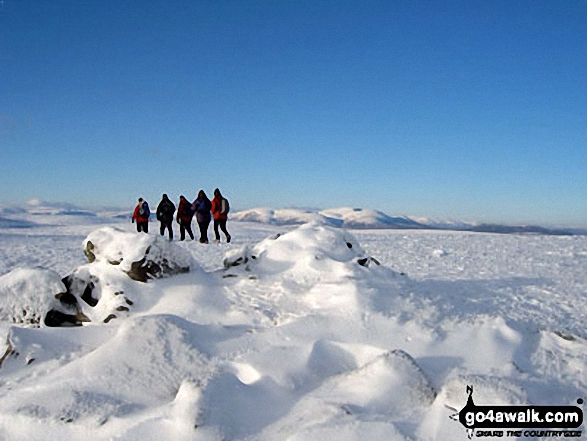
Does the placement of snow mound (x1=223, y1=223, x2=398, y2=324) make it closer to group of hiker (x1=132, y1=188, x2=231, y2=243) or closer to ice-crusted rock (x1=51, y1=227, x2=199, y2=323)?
ice-crusted rock (x1=51, y1=227, x2=199, y2=323)

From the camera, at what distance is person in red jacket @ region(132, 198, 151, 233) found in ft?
52.4

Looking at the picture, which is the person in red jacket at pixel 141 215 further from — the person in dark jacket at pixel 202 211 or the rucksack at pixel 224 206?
the rucksack at pixel 224 206

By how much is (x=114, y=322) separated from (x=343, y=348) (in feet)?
8.81

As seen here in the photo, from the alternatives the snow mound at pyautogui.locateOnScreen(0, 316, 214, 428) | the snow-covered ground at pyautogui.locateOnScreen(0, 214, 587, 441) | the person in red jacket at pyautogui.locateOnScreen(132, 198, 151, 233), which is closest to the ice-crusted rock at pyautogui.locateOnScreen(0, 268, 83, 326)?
the snow-covered ground at pyautogui.locateOnScreen(0, 214, 587, 441)

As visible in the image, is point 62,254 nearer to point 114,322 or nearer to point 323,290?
point 114,322

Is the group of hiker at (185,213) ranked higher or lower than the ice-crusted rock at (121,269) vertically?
higher

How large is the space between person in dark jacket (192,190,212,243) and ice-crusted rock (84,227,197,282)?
366 inches

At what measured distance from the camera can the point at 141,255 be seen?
572 cm

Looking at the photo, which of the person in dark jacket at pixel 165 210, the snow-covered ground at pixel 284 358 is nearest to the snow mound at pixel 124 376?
the snow-covered ground at pixel 284 358

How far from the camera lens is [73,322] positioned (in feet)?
18.0

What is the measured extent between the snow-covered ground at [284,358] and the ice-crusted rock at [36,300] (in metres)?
0.06

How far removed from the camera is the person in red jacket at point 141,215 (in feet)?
52.4

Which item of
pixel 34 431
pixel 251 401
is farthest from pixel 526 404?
pixel 34 431

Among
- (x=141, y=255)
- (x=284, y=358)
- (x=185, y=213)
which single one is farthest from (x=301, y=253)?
(x=185, y=213)
